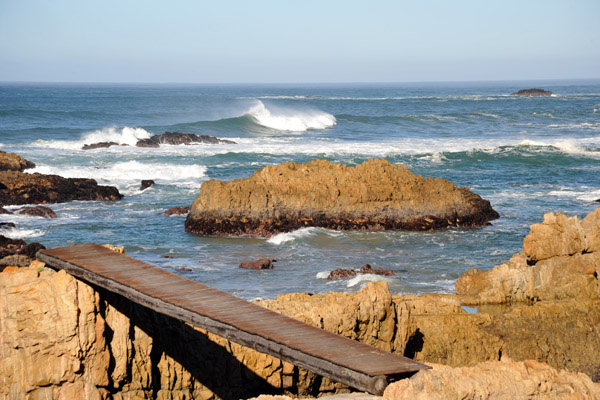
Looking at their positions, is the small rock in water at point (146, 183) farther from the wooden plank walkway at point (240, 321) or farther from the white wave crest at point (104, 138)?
the wooden plank walkway at point (240, 321)

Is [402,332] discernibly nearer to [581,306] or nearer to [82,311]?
[581,306]

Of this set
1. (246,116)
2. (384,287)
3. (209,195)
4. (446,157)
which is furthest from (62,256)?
(246,116)

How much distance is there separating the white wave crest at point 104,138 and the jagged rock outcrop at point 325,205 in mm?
27796

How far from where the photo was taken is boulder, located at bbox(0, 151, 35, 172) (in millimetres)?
32500

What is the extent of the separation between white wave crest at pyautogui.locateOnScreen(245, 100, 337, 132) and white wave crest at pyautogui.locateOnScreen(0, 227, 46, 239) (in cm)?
4764

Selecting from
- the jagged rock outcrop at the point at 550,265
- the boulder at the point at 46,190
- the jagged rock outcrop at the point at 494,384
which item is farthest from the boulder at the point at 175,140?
the jagged rock outcrop at the point at 494,384

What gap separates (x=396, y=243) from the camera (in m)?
20.9

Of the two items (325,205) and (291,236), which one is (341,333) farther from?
(325,205)

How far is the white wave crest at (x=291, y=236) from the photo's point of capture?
69.7 feet

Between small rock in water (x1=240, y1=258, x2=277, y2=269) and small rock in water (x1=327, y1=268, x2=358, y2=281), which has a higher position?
small rock in water (x1=327, y1=268, x2=358, y2=281)

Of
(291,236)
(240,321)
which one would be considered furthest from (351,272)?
(240,321)

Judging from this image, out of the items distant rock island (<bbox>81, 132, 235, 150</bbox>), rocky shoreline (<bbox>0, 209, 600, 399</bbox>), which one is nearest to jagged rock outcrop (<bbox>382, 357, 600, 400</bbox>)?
rocky shoreline (<bbox>0, 209, 600, 399</bbox>)

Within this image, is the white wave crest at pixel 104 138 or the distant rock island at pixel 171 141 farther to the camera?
the white wave crest at pixel 104 138

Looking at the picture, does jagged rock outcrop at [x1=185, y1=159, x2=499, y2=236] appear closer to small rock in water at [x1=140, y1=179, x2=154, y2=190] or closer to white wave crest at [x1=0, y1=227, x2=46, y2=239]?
white wave crest at [x1=0, y1=227, x2=46, y2=239]
